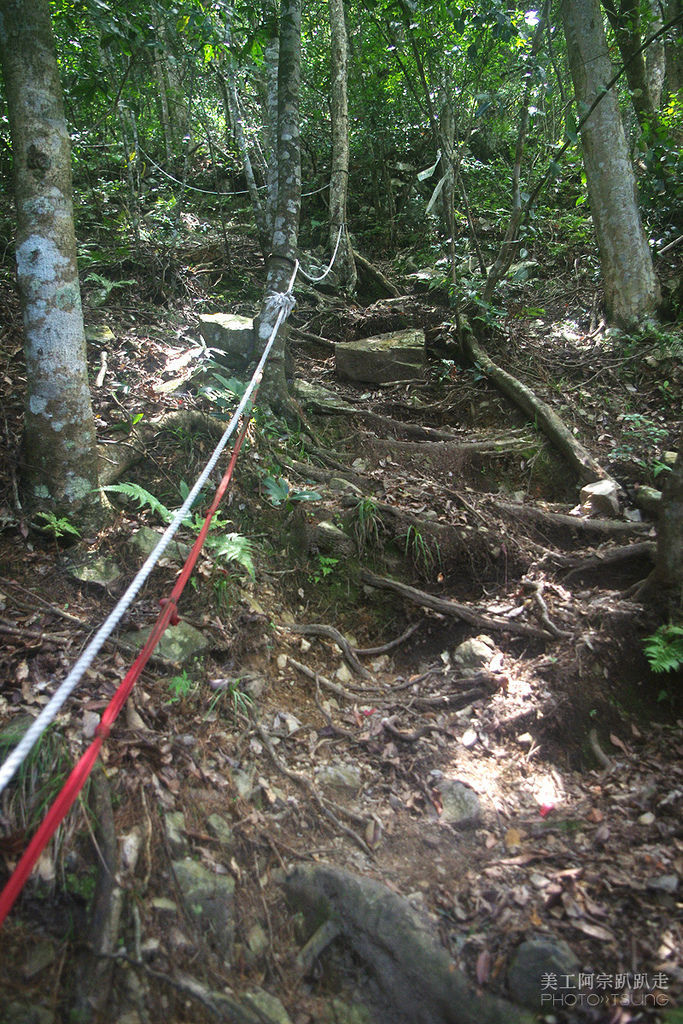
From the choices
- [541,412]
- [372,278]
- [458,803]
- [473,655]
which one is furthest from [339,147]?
[458,803]

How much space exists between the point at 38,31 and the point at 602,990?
4646 mm

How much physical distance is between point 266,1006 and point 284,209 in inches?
201

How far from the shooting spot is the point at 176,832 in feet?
6.81

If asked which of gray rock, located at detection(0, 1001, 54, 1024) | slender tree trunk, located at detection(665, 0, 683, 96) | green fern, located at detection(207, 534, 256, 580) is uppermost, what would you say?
slender tree trunk, located at detection(665, 0, 683, 96)

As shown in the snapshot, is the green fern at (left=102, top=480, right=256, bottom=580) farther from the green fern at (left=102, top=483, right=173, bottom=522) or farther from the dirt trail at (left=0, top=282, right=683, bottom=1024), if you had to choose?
the dirt trail at (left=0, top=282, right=683, bottom=1024)

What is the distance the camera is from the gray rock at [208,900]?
6.35 ft

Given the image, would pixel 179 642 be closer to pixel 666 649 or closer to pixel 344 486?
pixel 344 486

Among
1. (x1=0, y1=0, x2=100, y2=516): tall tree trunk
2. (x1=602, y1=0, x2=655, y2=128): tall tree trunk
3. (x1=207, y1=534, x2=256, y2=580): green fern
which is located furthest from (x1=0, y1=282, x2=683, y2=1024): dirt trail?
(x1=602, y1=0, x2=655, y2=128): tall tree trunk

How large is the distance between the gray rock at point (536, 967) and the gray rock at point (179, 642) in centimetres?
177

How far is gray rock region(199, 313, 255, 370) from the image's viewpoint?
16.8ft

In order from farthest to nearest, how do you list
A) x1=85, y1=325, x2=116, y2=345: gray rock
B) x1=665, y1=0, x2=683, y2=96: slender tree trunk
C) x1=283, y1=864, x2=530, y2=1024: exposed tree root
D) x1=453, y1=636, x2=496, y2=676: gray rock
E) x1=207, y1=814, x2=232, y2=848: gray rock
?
x1=665, y1=0, x2=683, y2=96: slender tree trunk, x1=85, y1=325, x2=116, y2=345: gray rock, x1=453, y1=636, x2=496, y2=676: gray rock, x1=207, y1=814, x2=232, y2=848: gray rock, x1=283, y1=864, x2=530, y2=1024: exposed tree root

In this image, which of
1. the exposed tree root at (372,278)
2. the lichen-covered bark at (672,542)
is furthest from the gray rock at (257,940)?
the exposed tree root at (372,278)

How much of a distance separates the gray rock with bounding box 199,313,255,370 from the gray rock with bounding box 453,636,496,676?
3159 millimetres

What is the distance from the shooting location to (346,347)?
5.86 m
